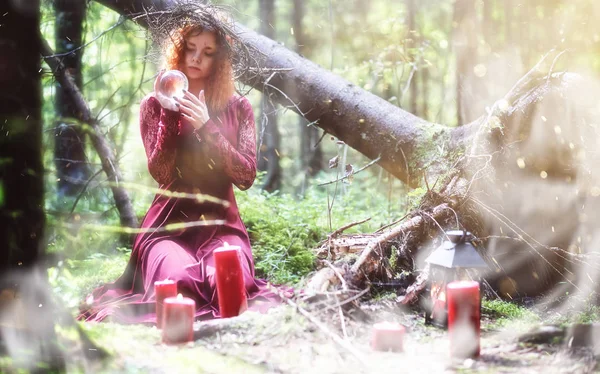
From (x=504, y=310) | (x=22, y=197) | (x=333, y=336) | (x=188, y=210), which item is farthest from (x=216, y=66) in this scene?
(x=504, y=310)

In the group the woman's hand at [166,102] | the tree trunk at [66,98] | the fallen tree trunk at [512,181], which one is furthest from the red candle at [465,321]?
the tree trunk at [66,98]

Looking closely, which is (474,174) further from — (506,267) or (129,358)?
(129,358)

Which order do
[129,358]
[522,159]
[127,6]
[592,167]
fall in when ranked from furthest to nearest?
[127,6], [522,159], [592,167], [129,358]

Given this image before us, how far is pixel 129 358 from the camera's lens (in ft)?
7.02

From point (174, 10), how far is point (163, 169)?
Answer: 46.7 inches

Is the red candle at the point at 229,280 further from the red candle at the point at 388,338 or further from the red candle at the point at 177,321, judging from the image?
the red candle at the point at 388,338

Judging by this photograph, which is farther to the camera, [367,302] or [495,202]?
[495,202]

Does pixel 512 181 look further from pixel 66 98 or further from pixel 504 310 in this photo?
pixel 66 98

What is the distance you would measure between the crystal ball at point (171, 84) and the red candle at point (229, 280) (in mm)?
1210

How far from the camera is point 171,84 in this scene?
340 cm

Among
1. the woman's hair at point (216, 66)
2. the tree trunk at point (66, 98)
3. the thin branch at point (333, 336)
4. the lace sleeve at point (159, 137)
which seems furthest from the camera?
the tree trunk at point (66, 98)

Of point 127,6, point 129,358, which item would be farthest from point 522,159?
point 127,6

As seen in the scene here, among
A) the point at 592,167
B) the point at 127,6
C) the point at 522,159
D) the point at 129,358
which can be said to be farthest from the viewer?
the point at 127,6

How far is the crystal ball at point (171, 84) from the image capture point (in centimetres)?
338
